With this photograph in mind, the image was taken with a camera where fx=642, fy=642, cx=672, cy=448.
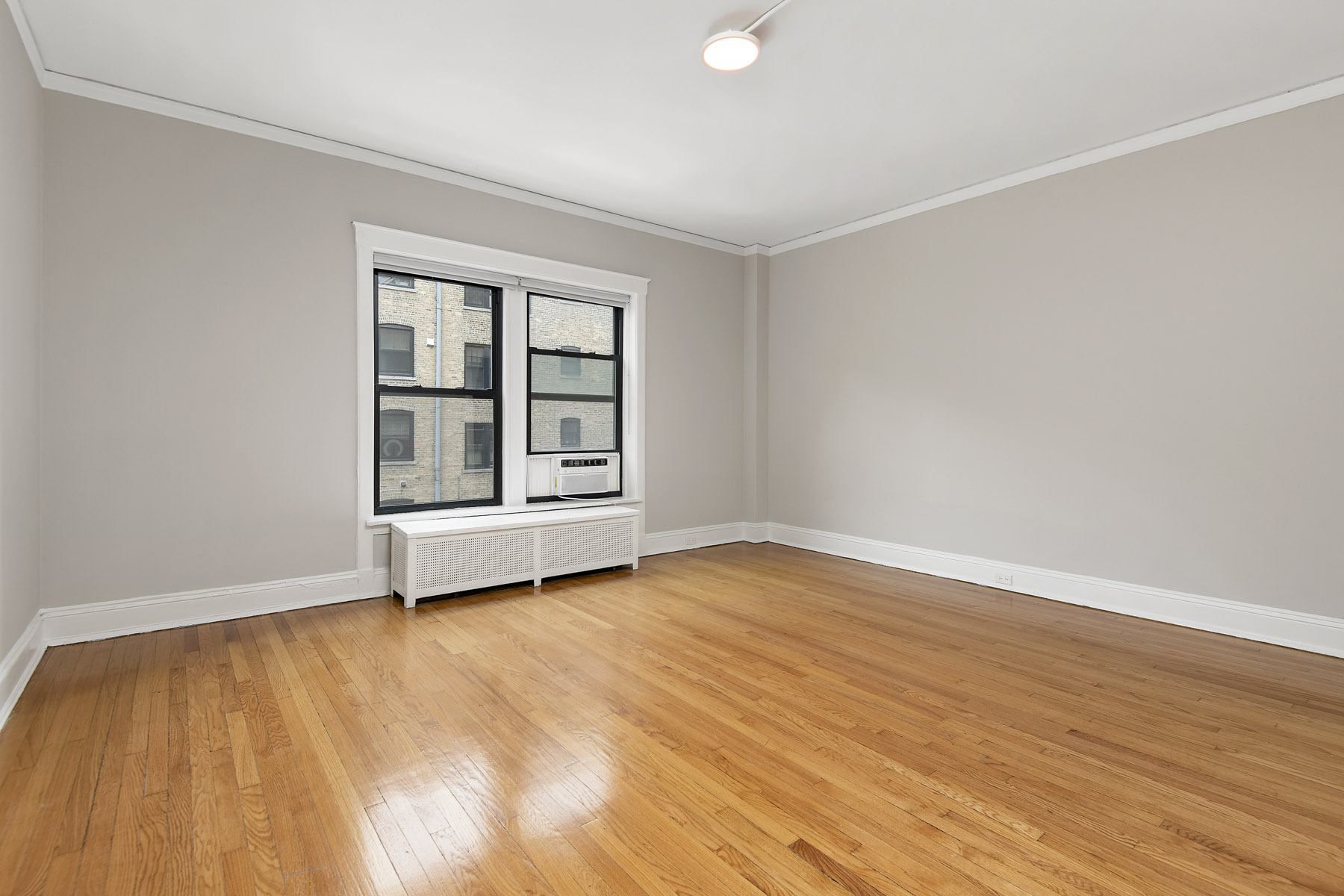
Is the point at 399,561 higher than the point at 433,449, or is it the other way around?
the point at 433,449

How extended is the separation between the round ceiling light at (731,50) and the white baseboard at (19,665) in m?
3.77

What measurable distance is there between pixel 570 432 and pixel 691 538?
1502mm

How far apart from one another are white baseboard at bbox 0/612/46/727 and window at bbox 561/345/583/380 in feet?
10.9

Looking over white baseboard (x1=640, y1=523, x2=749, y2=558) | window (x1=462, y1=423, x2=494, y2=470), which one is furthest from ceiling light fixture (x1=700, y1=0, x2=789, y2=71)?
white baseboard (x1=640, y1=523, x2=749, y2=558)

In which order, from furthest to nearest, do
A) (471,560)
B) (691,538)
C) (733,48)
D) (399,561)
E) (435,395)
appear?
(691,538)
(435,395)
(471,560)
(399,561)
(733,48)

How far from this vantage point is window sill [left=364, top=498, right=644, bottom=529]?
4.13 meters

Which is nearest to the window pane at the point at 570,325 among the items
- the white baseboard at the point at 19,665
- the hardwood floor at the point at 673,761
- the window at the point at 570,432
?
the window at the point at 570,432

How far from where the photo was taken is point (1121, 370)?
12.8 feet

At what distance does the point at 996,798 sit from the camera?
1.93 metres

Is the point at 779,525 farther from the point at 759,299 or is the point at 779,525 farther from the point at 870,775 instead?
the point at 870,775

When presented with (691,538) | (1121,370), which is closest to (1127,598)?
(1121,370)

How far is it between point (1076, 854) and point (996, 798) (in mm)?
263

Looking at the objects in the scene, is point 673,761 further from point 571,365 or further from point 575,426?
point 571,365

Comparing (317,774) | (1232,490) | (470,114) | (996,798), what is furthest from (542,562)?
(1232,490)
